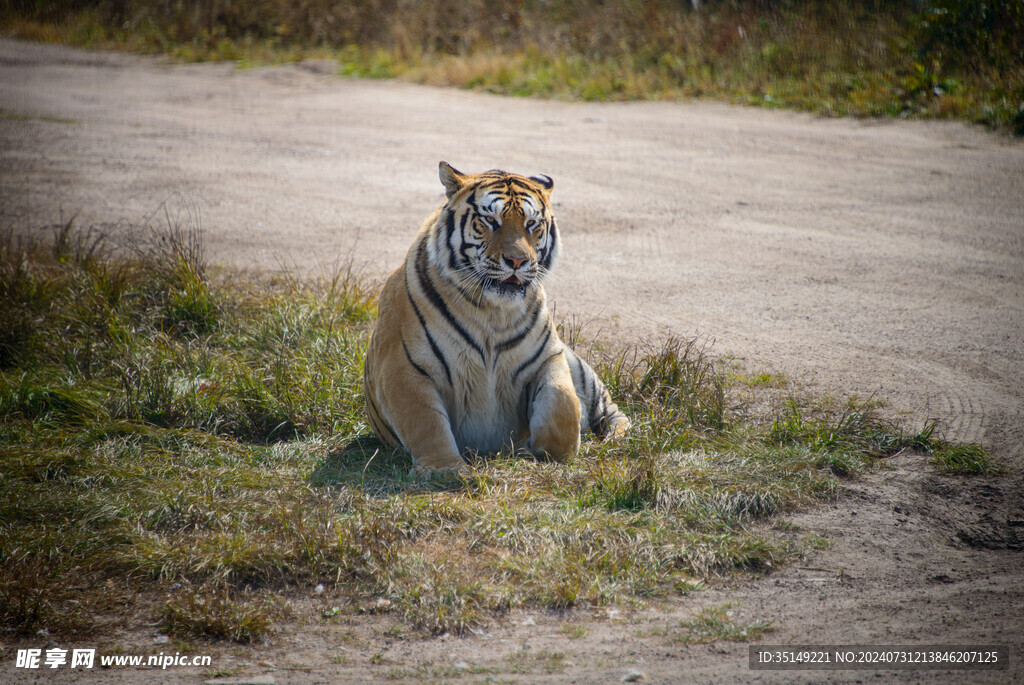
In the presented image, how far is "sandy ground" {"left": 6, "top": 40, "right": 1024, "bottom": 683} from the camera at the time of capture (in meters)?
3.44

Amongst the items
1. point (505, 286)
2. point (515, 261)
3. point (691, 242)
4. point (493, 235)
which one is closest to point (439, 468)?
point (505, 286)

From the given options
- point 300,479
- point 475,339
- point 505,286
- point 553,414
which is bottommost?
point 300,479

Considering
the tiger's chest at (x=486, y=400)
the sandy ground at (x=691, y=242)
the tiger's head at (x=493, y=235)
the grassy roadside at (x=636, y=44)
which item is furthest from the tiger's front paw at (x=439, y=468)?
the grassy roadside at (x=636, y=44)

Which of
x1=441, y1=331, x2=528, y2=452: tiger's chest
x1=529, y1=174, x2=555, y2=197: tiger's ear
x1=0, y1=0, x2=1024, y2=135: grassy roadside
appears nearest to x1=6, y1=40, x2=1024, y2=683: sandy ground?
x1=0, y1=0, x2=1024, y2=135: grassy roadside

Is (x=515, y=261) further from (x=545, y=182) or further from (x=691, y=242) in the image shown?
(x=691, y=242)

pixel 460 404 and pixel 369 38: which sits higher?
pixel 369 38

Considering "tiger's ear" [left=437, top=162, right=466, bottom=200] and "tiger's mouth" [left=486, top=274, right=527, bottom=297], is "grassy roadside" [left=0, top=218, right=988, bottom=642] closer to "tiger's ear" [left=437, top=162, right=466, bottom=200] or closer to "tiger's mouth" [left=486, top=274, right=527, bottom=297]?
"tiger's mouth" [left=486, top=274, right=527, bottom=297]

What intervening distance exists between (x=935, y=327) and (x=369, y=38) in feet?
45.4

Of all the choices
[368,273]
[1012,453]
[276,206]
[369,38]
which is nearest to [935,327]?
[1012,453]

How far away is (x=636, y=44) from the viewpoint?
15617 mm

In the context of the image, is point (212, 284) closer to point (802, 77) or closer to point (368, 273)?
point (368, 273)

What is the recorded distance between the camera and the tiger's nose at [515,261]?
14.7ft

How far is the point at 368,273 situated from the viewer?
7.38 meters

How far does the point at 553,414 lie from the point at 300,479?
136cm
